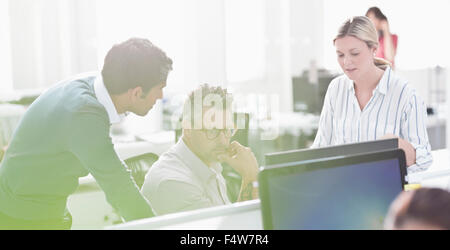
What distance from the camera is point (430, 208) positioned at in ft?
2.25

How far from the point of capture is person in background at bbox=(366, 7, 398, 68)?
334 centimetres

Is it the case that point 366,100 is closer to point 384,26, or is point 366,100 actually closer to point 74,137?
point 74,137

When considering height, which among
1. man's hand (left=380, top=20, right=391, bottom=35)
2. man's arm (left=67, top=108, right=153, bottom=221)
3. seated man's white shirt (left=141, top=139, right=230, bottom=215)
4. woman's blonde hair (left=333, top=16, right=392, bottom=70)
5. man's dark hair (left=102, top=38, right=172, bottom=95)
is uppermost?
man's hand (left=380, top=20, right=391, bottom=35)

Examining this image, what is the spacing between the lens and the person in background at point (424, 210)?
0.68m

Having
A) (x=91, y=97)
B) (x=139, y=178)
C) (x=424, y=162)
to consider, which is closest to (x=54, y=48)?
(x=139, y=178)

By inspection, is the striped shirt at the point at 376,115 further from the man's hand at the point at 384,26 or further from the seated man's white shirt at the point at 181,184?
the man's hand at the point at 384,26

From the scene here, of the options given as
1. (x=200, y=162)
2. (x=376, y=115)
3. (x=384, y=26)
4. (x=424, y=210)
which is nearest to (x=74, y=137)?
(x=200, y=162)

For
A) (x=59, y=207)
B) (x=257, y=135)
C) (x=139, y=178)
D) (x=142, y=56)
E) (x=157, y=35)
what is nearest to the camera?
(x=142, y=56)

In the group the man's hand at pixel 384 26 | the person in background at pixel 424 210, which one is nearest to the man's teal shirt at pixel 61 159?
the person in background at pixel 424 210

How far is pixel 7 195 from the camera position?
5.47ft

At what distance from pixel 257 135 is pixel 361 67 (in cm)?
287

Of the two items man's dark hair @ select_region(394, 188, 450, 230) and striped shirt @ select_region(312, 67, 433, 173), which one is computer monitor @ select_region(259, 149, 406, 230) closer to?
man's dark hair @ select_region(394, 188, 450, 230)

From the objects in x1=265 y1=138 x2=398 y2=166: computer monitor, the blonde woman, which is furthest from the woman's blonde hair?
x1=265 y1=138 x2=398 y2=166: computer monitor

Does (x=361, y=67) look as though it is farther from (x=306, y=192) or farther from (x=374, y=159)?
(x=306, y=192)
